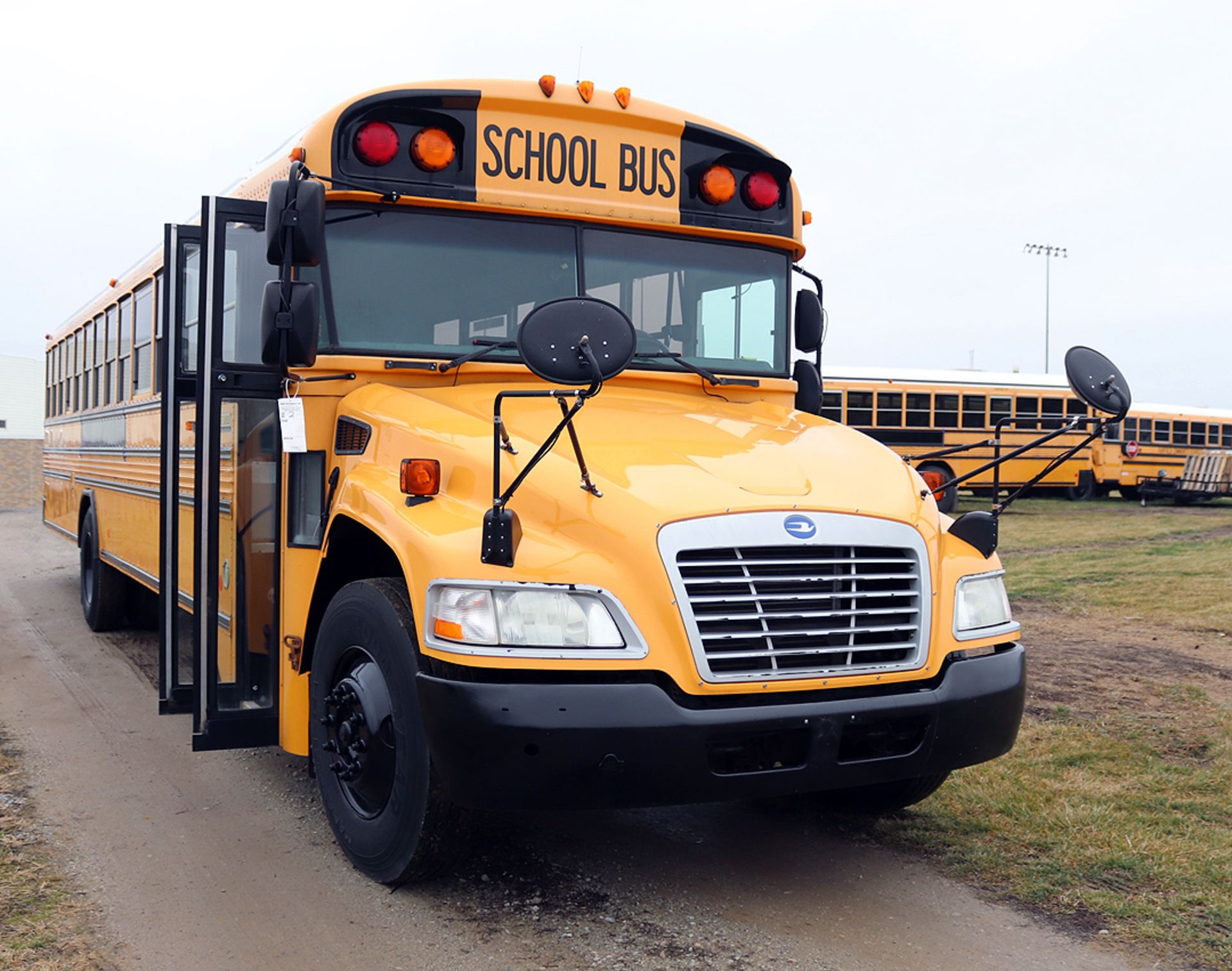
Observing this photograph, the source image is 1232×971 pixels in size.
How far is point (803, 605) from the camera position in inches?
126

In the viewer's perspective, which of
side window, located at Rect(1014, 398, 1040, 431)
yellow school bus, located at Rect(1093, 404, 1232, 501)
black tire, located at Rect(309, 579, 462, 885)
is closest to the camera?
black tire, located at Rect(309, 579, 462, 885)

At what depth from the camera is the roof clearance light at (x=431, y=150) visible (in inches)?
164

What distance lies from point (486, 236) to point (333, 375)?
750 millimetres

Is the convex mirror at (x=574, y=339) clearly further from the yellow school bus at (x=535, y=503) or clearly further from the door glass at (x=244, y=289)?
the door glass at (x=244, y=289)

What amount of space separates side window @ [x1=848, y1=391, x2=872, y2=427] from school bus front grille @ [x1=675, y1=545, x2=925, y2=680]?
→ 2050 centimetres

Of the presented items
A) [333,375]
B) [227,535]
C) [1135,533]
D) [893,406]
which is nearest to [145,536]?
[227,535]

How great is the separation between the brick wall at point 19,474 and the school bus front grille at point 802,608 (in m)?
29.7

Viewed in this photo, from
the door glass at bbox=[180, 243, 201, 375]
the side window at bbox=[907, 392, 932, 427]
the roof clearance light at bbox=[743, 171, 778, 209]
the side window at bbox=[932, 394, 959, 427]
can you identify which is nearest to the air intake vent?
the door glass at bbox=[180, 243, 201, 375]

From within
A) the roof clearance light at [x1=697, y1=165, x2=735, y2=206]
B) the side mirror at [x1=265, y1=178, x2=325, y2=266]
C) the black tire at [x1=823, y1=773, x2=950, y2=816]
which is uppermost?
the roof clearance light at [x1=697, y1=165, x2=735, y2=206]

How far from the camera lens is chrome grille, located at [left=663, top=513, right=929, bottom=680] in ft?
10.1

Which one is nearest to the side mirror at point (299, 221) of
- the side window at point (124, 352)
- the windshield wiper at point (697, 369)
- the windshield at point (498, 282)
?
the windshield at point (498, 282)

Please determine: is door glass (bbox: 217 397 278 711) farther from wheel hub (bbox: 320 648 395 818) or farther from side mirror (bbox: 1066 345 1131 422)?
side mirror (bbox: 1066 345 1131 422)

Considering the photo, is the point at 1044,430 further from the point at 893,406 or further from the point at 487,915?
the point at 487,915

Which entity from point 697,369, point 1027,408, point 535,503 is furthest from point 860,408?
point 535,503
